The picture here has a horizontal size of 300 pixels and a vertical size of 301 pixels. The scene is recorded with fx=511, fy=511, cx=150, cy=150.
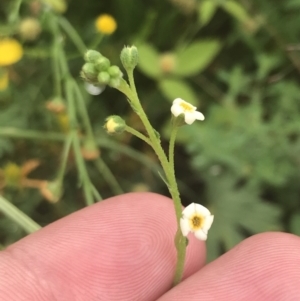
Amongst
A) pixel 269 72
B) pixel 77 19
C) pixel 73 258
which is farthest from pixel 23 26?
pixel 269 72

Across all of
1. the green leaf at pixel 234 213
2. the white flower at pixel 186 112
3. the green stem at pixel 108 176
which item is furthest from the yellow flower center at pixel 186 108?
the green leaf at pixel 234 213

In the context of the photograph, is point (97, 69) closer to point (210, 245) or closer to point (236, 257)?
point (236, 257)

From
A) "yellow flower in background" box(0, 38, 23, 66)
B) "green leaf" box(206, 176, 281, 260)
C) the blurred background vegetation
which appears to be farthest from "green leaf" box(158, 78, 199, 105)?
"yellow flower in background" box(0, 38, 23, 66)

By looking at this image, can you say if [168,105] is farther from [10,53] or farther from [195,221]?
[195,221]

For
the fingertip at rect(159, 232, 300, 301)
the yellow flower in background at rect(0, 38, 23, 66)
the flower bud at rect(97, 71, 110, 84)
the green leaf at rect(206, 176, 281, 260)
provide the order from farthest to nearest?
the green leaf at rect(206, 176, 281, 260)
the yellow flower in background at rect(0, 38, 23, 66)
the fingertip at rect(159, 232, 300, 301)
the flower bud at rect(97, 71, 110, 84)

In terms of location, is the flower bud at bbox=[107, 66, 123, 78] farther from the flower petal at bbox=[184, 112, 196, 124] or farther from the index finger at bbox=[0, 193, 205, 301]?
the index finger at bbox=[0, 193, 205, 301]

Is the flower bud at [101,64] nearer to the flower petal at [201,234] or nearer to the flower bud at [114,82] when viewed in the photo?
the flower bud at [114,82]
